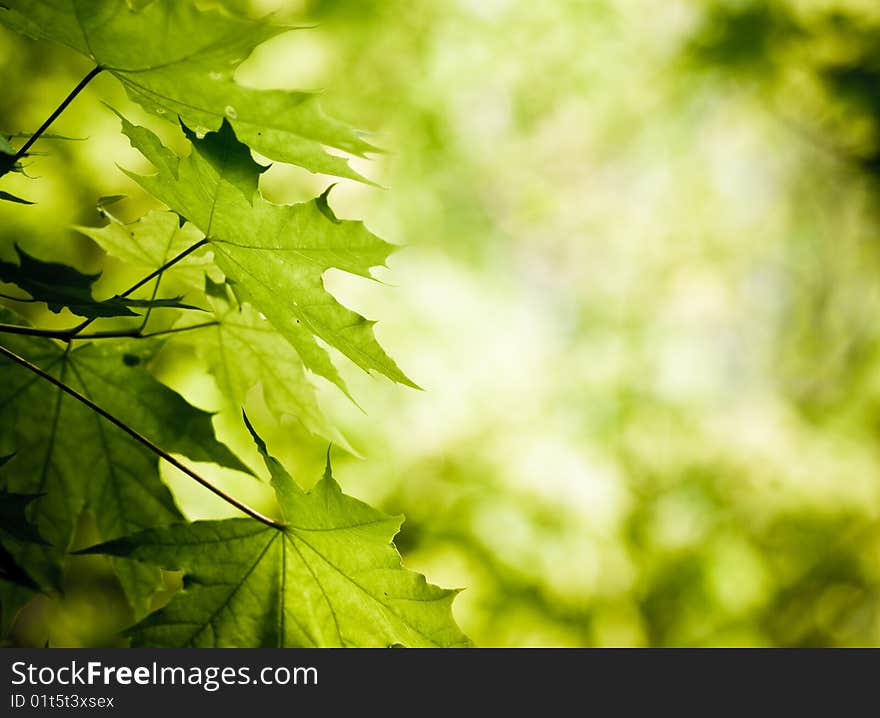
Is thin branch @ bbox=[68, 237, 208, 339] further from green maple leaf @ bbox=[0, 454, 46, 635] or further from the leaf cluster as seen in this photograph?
green maple leaf @ bbox=[0, 454, 46, 635]

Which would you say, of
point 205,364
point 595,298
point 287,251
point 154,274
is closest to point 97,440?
point 205,364

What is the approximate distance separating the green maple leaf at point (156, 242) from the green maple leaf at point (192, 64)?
0.17 meters

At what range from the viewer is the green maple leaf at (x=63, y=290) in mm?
545

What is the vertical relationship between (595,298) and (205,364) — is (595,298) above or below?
above

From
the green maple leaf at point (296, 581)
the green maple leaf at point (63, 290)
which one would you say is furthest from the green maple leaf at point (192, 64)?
the green maple leaf at point (296, 581)

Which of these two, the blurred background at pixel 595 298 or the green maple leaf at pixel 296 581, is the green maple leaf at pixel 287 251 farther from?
the blurred background at pixel 595 298

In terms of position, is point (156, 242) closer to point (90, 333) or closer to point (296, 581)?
point (90, 333)

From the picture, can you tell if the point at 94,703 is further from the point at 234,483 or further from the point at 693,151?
the point at 693,151

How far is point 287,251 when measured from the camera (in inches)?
23.7

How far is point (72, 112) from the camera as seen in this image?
2.15m

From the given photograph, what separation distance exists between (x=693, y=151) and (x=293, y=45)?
2360 millimetres

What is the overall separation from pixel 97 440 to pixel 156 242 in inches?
9.3

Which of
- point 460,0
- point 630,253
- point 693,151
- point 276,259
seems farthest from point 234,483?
point 693,151

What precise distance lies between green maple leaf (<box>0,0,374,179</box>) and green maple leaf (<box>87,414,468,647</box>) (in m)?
0.26
